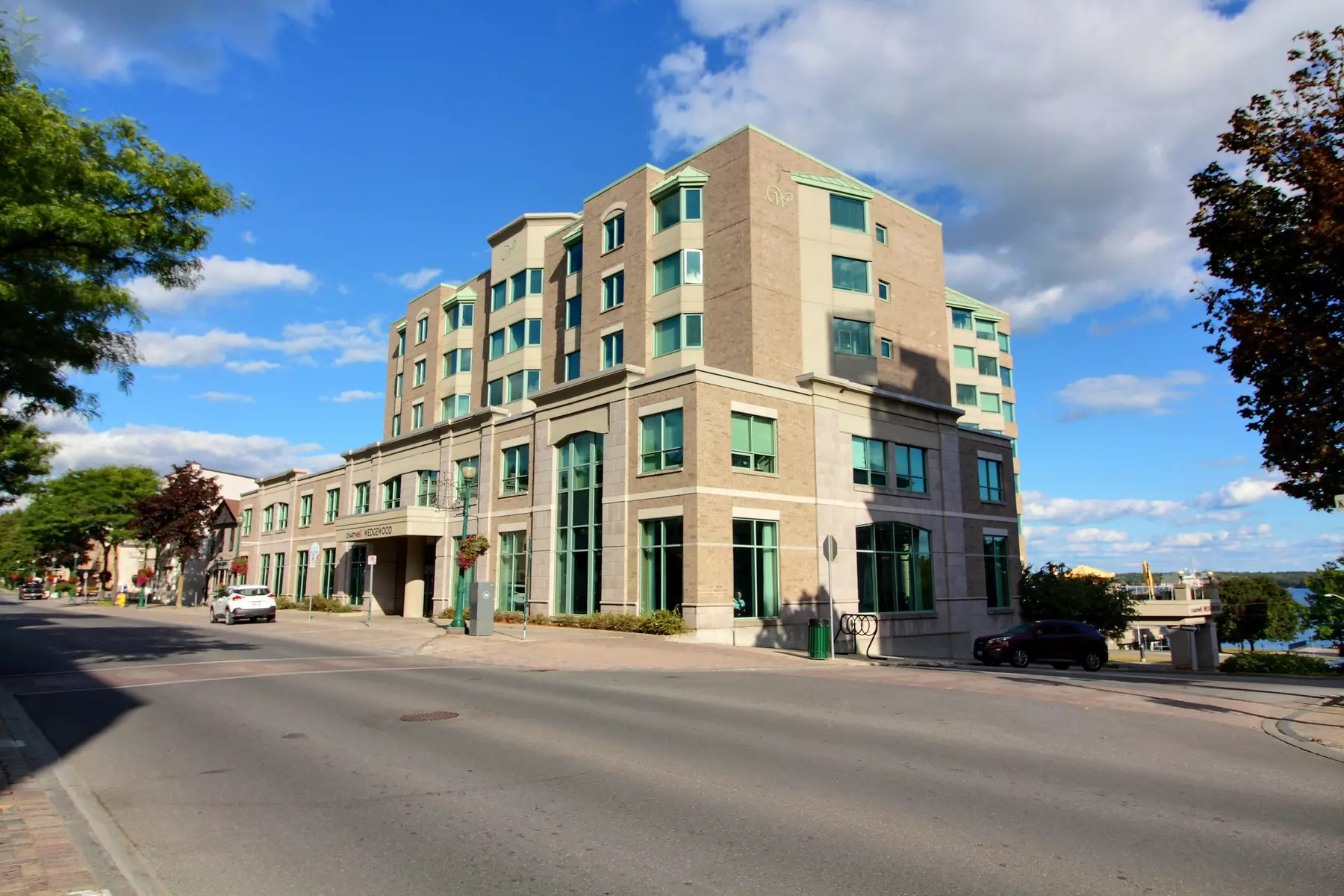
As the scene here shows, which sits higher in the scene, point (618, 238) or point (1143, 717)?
point (618, 238)

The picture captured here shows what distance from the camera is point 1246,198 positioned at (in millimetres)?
16031

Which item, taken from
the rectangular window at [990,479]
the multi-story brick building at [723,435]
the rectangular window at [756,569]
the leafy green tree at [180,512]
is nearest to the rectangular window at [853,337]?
the multi-story brick building at [723,435]

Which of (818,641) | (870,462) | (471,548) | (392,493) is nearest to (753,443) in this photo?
(870,462)

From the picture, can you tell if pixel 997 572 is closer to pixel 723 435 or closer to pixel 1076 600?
pixel 1076 600

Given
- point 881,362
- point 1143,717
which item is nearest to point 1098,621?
point 881,362

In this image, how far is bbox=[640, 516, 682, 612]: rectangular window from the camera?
88.5 feet

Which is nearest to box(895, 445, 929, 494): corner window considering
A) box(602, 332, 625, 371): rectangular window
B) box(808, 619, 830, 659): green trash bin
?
box(602, 332, 625, 371): rectangular window

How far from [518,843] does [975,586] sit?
3532cm

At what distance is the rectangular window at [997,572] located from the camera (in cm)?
3875

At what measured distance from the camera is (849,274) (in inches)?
1410

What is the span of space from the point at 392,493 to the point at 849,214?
1111 inches

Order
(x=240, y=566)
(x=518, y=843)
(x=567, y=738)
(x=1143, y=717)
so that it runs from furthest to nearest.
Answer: (x=240, y=566) → (x=1143, y=717) → (x=567, y=738) → (x=518, y=843)

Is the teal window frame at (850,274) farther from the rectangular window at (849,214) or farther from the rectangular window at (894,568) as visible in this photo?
the rectangular window at (894,568)

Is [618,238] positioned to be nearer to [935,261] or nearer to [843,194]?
[843,194]
